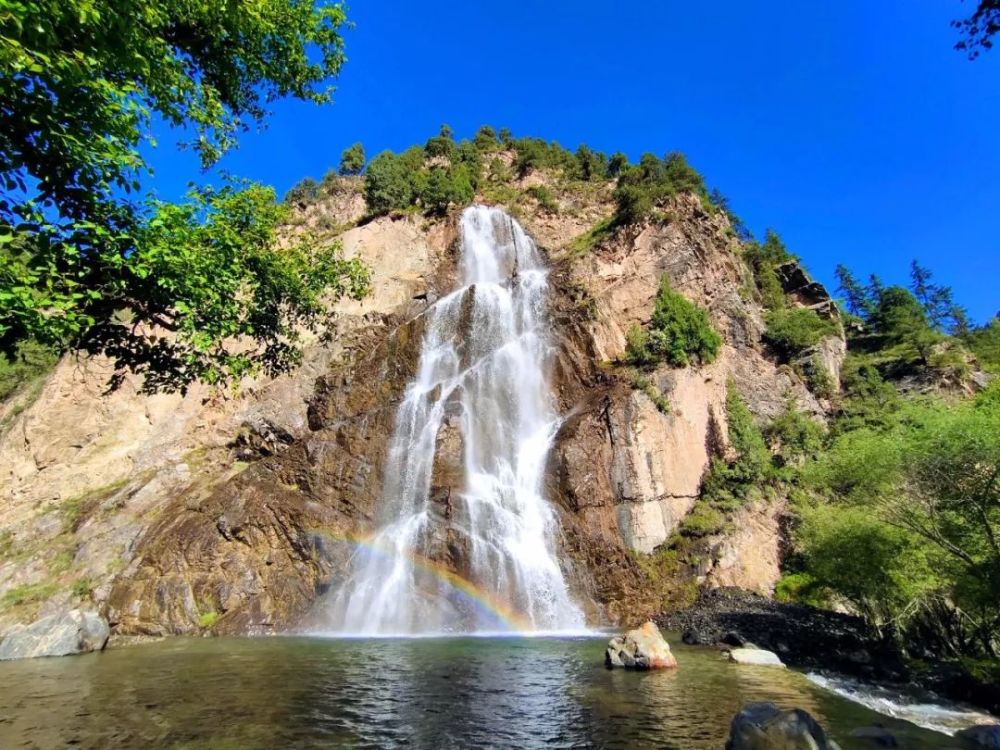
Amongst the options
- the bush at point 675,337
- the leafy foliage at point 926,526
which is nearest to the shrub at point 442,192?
the bush at point 675,337

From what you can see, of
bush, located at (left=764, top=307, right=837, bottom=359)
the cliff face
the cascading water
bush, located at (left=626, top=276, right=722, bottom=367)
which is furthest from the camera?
bush, located at (left=764, top=307, right=837, bottom=359)

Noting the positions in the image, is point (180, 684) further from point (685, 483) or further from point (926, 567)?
point (685, 483)

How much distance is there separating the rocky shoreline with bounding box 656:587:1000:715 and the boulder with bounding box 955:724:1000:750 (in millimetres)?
3129

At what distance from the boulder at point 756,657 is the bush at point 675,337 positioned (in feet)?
70.0

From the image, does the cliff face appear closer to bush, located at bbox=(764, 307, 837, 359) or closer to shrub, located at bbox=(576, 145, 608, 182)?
bush, located at bbox=(764, 307, 837, 359)

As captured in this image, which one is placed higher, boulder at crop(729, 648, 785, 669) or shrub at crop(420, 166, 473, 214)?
shrub at crop(420, 166, 473, 214)

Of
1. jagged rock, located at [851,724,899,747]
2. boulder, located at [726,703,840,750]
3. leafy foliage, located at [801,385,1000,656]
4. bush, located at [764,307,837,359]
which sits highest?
bush, located at [764,307,837,359]

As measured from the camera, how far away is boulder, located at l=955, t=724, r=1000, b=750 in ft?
33.1

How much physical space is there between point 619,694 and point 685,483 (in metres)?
21.2

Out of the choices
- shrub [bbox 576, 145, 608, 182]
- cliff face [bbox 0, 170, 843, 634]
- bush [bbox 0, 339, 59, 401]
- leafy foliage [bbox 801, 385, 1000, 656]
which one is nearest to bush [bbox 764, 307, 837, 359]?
cliff face [bbox 0, 170, 843, 634]

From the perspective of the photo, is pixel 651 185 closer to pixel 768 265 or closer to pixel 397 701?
pixel 768 265

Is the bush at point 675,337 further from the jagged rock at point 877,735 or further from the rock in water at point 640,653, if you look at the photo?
the jagged rock at point 877,735

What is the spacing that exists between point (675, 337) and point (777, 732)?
31129 millimetres

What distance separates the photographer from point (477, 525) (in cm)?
2770
